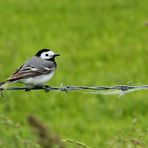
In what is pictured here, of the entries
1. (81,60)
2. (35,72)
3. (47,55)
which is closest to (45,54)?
(47,55)

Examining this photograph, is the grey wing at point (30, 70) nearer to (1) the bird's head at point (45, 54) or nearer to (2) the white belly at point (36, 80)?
(2) the white belly at point (36, 80)

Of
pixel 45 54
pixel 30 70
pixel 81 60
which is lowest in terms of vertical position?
pixel 30 70

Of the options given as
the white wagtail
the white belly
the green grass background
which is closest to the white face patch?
the white wagtail

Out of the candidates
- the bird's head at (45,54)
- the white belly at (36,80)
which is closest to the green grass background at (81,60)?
the white belly at (36,80)

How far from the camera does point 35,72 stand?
5.97 meters

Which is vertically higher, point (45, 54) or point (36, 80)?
point (45, 54)

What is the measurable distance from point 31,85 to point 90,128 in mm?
3708

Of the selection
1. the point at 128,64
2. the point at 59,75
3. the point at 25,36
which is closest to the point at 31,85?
the point at 59,75

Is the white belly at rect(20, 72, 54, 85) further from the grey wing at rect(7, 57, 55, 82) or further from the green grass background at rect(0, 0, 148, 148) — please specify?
the green grass background at rect(0, 0, 148, 148)

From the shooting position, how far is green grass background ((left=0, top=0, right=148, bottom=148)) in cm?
966

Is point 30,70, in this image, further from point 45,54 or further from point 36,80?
point 45,54

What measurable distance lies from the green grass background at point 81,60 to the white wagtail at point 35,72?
0.42 m

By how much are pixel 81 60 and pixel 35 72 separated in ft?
23.4

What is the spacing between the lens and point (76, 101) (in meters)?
10.7
